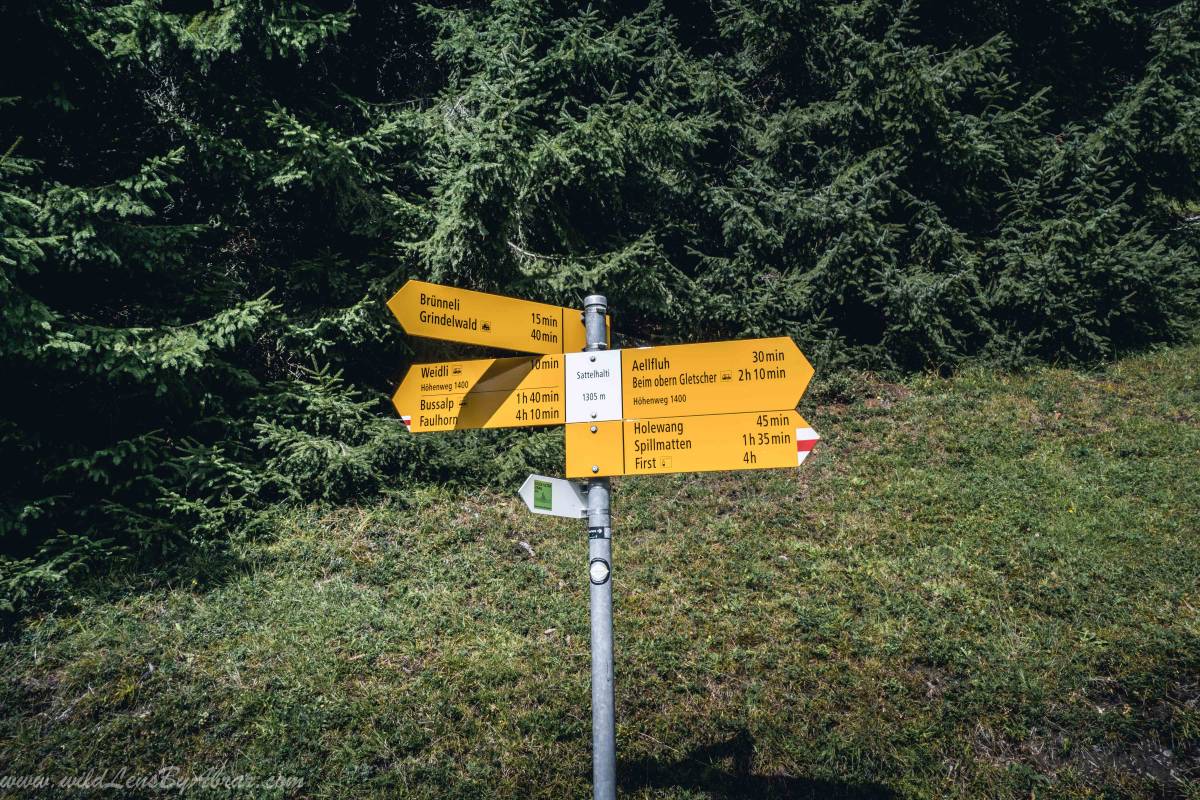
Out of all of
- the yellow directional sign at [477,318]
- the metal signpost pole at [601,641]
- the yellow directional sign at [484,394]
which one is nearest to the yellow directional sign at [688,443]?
the metal signpost pole at [601,641]

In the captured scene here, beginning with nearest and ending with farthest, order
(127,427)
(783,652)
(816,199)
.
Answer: (783,652) < (127,427) < (816,199)

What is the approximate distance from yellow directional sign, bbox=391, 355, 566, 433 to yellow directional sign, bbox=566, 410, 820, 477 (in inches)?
9.0

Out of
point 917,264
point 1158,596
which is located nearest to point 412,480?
point 1158,596

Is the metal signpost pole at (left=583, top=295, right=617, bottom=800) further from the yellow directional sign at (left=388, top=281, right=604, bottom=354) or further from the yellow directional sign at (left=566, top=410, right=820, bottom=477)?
the yellow directional sign at (left=388, top=281, right=604, bottom=354)

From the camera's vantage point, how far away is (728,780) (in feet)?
14.9

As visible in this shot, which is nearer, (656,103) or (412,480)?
(412,480)

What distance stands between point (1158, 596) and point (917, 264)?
19.8 ft

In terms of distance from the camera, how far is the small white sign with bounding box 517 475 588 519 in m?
3.34

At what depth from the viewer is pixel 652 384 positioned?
335 cm

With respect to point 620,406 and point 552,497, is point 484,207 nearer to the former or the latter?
point 620,406

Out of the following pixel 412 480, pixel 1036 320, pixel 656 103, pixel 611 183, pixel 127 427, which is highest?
pixel 656 103

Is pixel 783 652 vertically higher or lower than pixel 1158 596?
lower

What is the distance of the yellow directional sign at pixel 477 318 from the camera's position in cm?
359

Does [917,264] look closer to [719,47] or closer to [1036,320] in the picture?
[1036,320]
